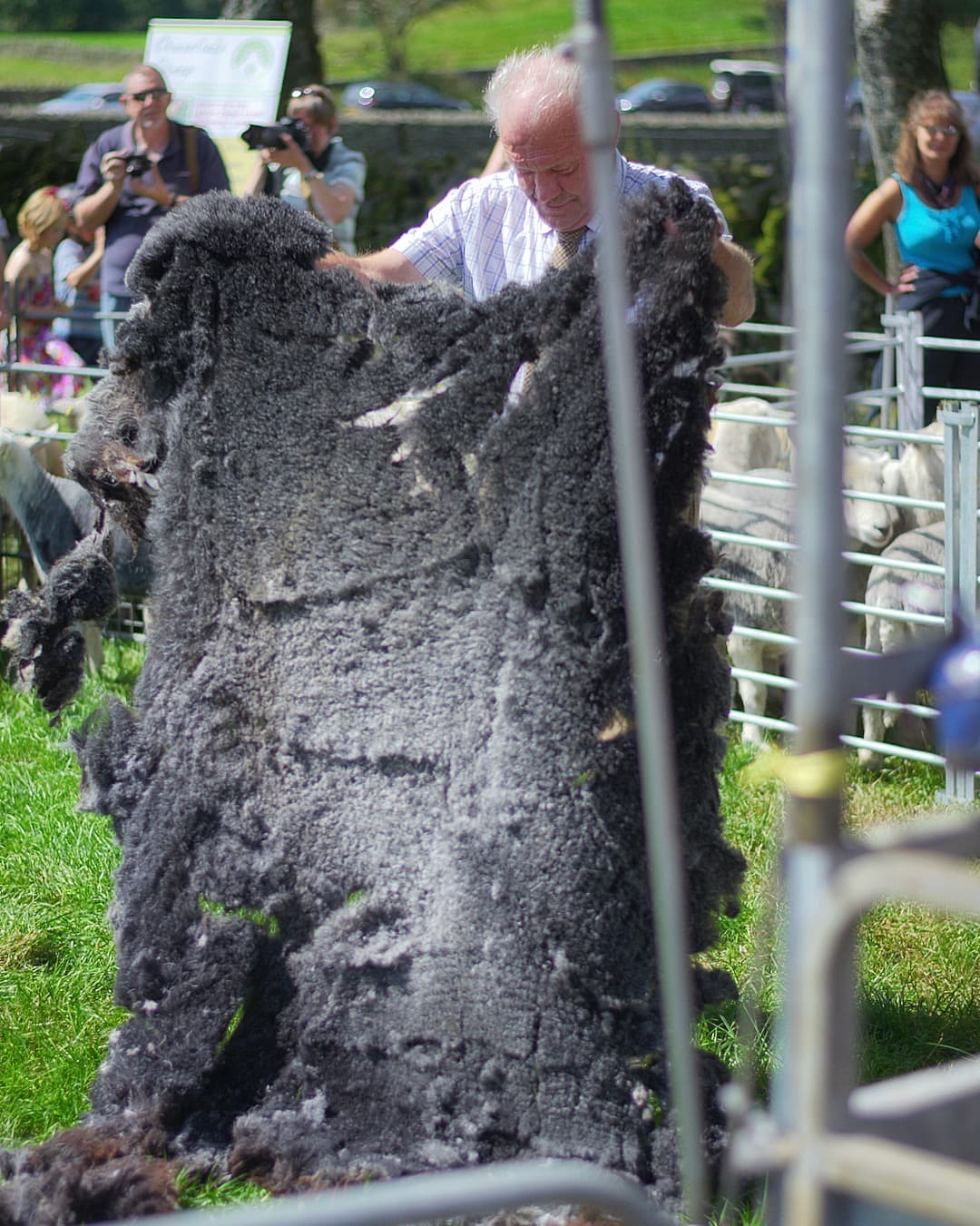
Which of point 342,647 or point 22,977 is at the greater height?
point 342,647

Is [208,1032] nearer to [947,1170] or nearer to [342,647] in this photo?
[342,647]

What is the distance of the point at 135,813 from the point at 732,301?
5.14 feet

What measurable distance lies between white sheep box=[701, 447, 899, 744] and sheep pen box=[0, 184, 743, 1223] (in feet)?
7.69

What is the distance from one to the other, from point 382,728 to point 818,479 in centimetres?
155

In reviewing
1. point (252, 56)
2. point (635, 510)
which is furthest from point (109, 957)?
point (252, 56)

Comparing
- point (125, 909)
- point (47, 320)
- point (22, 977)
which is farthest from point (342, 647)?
point (47, 320)

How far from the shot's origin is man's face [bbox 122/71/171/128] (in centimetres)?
662

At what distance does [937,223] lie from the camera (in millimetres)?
6301

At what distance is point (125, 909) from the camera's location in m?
2.62

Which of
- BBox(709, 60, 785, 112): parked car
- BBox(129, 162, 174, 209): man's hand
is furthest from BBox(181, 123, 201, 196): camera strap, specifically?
BBox(709, 60, 785, 112): parked car

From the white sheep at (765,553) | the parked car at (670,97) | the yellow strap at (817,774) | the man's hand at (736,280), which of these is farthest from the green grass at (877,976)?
the parked car at (670,97)

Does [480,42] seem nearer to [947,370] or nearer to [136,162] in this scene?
[136,162]

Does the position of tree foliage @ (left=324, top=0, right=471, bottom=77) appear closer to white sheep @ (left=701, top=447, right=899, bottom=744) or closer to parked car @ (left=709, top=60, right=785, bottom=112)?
parked car @ (left=709, top=60, right=785, bottom=112)

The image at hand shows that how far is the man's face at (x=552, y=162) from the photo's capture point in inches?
107
